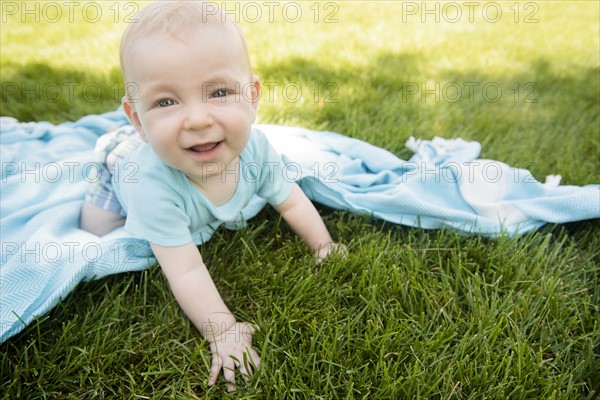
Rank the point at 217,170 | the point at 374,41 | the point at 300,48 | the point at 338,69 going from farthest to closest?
the point at 374,41 → the point at 300,48 → the point at 338,69 → the point at 217,170

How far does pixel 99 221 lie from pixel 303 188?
795mm

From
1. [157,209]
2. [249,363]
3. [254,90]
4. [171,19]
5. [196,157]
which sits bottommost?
[249,363]

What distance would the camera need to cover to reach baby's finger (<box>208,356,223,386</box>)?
1.32 metres

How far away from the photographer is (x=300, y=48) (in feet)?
11.7

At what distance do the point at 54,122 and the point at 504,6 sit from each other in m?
4.52

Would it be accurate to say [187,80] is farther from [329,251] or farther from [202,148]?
[329,251]

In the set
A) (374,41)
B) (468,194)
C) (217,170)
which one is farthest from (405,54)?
(217,170)

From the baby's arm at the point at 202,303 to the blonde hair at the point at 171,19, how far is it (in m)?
Result: 0.56

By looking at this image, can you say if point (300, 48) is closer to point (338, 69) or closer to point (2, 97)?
point (338, 69)

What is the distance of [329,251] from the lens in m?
1.71

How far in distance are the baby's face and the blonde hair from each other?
16 millimetres

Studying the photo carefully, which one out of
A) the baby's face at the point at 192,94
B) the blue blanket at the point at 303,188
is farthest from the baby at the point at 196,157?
the blue blanket at the point at 303,188

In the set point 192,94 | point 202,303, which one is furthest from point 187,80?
point 202,303

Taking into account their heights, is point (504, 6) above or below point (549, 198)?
above
